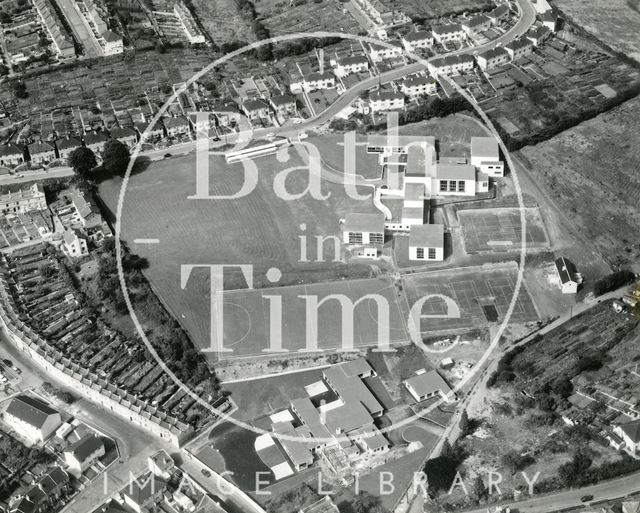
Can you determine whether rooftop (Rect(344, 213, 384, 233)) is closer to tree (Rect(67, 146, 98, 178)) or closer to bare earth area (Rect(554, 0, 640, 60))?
tree (Rect(67, 146, 98, 178))

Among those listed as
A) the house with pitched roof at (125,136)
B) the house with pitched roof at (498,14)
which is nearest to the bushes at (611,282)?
the house with pitched roof at (125,136)

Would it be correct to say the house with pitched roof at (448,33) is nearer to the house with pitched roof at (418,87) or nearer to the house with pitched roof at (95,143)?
the house with pitched roof at (418,87)

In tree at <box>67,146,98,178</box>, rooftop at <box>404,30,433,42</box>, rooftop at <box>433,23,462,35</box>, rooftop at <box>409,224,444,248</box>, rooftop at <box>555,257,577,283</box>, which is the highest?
tree at <box>67,146,98,178</box>

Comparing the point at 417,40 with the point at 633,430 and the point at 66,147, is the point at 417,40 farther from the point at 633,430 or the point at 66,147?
the point at 633,430

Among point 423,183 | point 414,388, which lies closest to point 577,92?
point 423,183

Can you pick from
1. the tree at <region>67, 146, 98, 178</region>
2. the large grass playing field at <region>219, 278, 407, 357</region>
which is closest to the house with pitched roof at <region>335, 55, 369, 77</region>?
the tree at <region>67, 146, 98, 178</region>

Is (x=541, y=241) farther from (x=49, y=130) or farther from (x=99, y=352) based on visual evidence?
(x=49, y=130)
